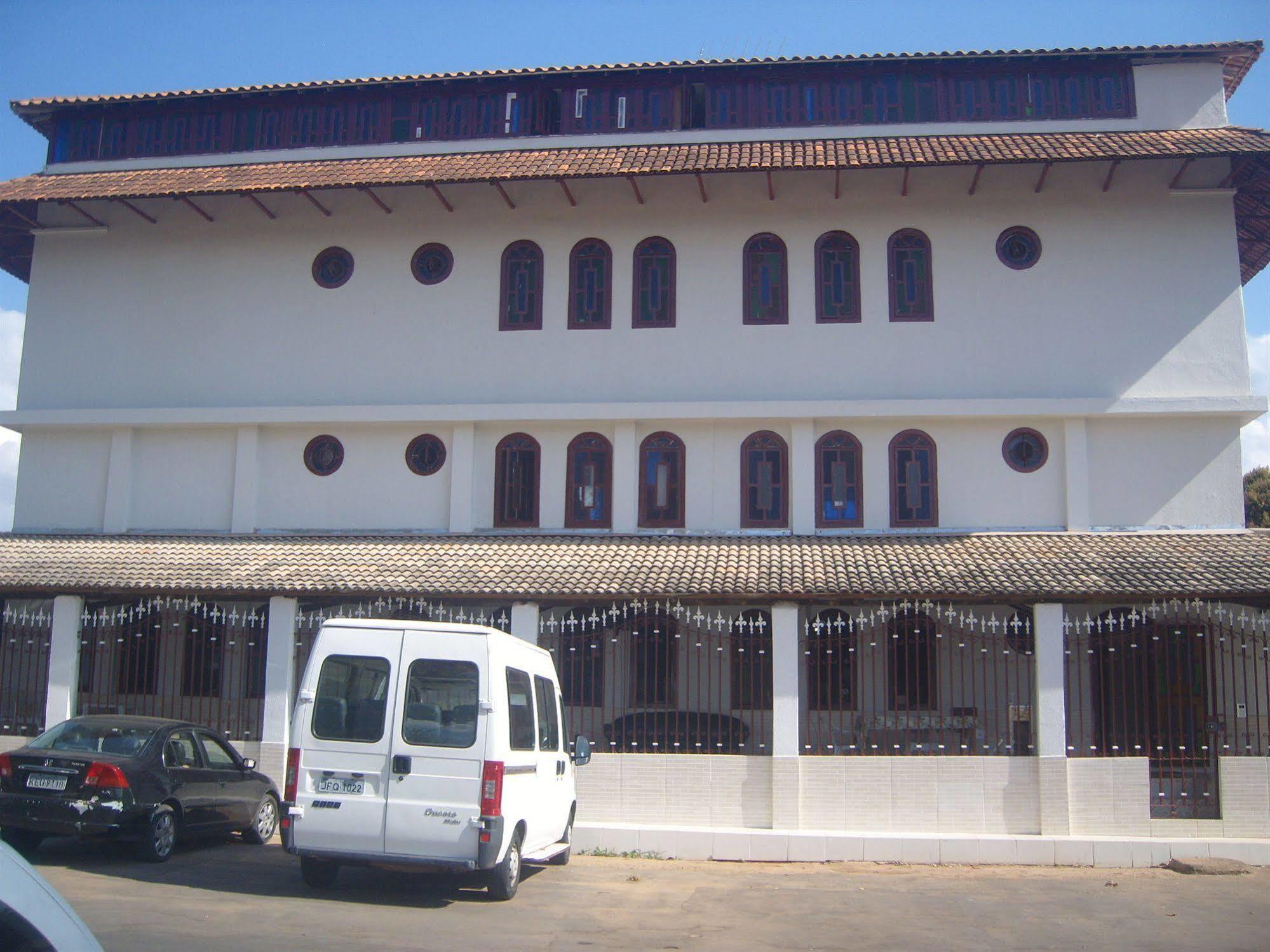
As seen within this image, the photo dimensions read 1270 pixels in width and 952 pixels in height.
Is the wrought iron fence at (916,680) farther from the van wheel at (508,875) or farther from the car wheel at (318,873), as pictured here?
the car wheel at (318,873)

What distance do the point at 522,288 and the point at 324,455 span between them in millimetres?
4326

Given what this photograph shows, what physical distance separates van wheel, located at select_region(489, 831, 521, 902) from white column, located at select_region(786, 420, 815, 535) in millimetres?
9016

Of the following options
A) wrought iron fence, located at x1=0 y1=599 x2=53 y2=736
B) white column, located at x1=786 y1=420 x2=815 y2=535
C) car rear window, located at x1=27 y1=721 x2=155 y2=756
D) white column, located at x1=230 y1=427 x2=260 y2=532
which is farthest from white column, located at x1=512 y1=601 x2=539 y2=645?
wrought iron fence, located at x1=0 y1=599 x2=53 y2=736

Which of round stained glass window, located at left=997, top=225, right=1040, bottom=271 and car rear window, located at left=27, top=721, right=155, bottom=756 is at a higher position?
round stained glass window, located at left=997, top=225, right=1040, bottom=271

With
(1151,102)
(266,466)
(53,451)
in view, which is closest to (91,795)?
(266,466)

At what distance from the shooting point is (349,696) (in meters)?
10.1

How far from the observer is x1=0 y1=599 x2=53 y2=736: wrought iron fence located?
1625cm

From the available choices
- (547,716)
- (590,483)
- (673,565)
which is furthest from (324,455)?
(547,716)

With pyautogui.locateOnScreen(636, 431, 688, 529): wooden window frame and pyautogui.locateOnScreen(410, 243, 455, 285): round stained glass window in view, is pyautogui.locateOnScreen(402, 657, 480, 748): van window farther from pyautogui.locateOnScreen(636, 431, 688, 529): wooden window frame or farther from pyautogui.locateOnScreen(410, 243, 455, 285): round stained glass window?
pyautogui.locateOnScreen(410, 243, 455, 285): round stained glass window

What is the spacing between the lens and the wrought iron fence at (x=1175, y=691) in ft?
47.4

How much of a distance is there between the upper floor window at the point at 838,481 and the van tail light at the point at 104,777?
10.8m

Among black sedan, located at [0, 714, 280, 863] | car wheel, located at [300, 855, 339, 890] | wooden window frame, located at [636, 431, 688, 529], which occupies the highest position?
wooden window frame, located at [636, 431, 688, 529]

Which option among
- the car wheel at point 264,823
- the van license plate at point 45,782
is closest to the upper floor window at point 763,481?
the car wheel at point 264,823

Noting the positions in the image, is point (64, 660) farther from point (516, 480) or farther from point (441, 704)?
point (441, 704)
